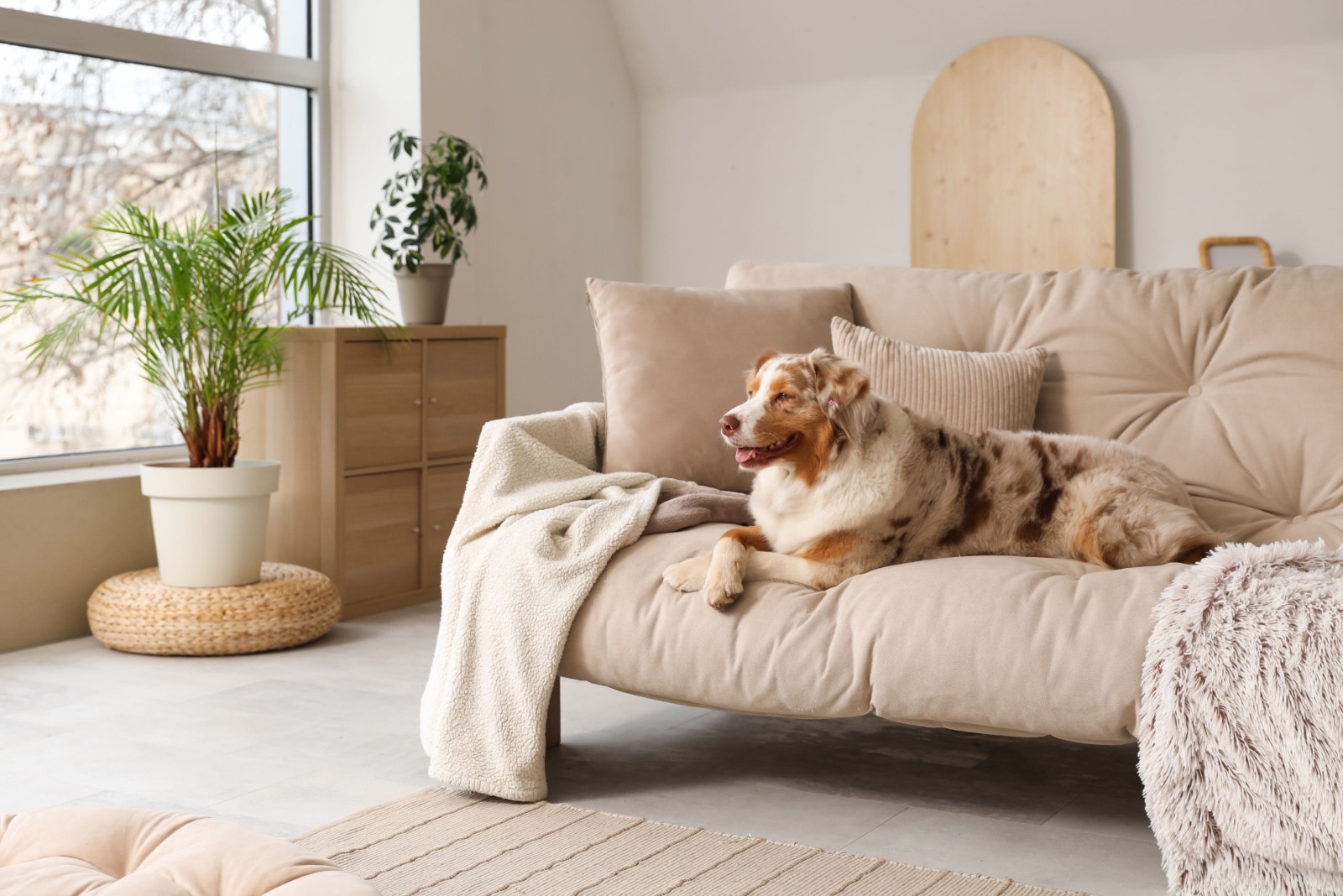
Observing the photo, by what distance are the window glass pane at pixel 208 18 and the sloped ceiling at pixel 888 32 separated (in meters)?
1.57

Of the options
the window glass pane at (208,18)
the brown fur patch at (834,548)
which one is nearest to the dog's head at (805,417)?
the brown fur patch at (834,548)

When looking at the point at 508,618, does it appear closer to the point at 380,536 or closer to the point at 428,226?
the point at 380,536

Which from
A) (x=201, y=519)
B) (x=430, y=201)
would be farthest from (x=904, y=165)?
(x=201, y=519)

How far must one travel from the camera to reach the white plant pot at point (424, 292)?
4.28 m

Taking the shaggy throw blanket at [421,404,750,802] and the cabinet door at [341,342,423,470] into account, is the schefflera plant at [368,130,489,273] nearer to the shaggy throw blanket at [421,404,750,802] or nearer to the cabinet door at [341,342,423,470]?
the cabinet door at [341,342,423,470]

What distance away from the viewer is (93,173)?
4160 millimetres

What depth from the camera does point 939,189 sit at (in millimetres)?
5387

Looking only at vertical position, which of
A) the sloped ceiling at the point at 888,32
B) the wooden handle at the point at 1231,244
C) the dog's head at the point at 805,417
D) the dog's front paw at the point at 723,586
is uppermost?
the sloped ceiling at the point at 888,32

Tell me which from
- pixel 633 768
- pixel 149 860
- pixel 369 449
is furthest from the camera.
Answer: pixel 369 449

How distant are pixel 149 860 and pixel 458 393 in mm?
2956

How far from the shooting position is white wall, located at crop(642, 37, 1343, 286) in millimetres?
4723

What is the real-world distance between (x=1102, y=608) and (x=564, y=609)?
900 mm

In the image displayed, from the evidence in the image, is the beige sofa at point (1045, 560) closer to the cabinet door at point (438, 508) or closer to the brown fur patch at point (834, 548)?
the brown fur patch at point (834, 548)

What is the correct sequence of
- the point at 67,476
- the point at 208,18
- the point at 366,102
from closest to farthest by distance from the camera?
the point at 67,476 → the point at 208,18 → the point at 366,102
